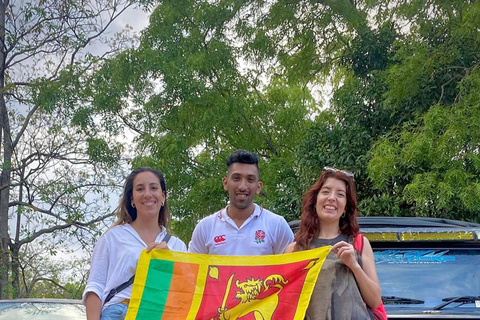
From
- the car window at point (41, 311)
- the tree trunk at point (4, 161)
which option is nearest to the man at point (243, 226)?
the car window at point (41, 311)

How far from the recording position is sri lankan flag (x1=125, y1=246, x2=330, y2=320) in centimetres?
418

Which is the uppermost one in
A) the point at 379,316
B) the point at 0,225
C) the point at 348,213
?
the point at 0,225

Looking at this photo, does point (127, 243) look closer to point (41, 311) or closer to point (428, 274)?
point (41, 311)

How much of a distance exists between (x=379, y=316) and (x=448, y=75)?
967 centimetres

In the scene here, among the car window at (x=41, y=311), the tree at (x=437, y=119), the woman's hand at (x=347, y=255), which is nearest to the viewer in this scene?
the woman's hand at (x=347, y=255)

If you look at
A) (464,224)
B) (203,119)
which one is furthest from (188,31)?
(464,224)

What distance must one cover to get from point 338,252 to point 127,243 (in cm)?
129

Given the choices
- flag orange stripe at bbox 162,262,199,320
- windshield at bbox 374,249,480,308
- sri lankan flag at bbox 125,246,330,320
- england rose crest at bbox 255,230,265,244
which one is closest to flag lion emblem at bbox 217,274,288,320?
sri lankan flag at bbox 125,246,330,320

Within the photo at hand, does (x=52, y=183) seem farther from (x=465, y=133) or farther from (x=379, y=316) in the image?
(x=379, y=316)

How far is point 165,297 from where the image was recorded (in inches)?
172

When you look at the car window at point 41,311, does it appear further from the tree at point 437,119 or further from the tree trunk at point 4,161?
the tree trunk at point 4,161

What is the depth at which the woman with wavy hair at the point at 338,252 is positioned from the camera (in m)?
3.93

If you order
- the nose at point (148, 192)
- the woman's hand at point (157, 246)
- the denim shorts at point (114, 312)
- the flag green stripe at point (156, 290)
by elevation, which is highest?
the nose at point (148, 192)

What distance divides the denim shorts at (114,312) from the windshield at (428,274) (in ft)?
6.71
